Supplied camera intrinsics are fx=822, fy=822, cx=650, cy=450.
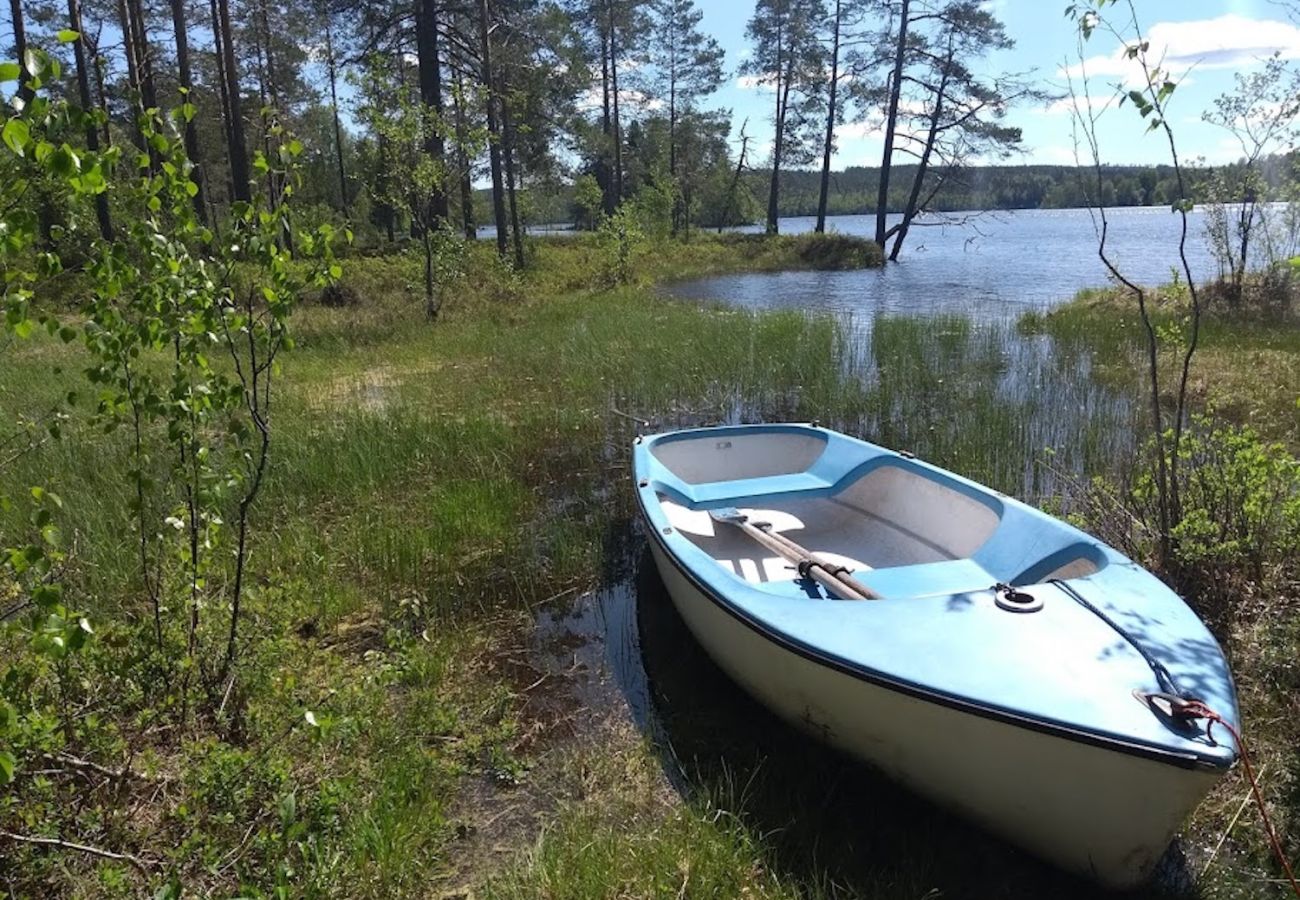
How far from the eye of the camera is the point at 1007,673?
2713mm

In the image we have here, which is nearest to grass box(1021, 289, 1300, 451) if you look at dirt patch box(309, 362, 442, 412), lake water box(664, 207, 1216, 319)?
lake water box(664, 207, 1216, 319)

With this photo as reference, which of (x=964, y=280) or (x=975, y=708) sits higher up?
(x=964, y=280)

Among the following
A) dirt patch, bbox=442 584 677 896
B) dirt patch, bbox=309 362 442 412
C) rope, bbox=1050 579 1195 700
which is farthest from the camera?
dirt patch, bbox=309 362 442 412

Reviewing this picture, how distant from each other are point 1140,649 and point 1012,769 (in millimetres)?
635

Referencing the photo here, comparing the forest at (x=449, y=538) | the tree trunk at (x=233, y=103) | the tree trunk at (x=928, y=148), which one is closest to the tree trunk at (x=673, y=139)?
the tree trunk at (x=928, y=148)

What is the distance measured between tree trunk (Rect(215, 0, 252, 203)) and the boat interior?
550 inches

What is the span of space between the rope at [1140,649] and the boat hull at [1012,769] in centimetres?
32

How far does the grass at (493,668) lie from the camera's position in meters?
2.70

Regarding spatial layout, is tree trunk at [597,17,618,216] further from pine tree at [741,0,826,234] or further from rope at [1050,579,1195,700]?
rope at [1050,579,1195,700]

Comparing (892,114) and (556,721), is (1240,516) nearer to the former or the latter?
(556,721)

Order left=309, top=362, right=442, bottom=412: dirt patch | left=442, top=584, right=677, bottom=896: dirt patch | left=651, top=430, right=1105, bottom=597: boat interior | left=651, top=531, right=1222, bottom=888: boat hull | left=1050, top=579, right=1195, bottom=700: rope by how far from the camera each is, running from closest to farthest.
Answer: left=651, top=531, right=1222, bottom=888: boat hull < left=1050, top=579, right=1195, bottom=700: rope < left=442, top=584, right=677, bottom=896: dirt patch < left=651, top=430, right=1105, bottom=597: boat interior < left=309, top=362, right=442, bottom=412: dirt patch

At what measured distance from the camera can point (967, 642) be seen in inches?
115

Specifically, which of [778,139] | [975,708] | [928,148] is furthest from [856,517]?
[778,139]

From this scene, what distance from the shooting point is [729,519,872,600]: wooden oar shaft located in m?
3.66
